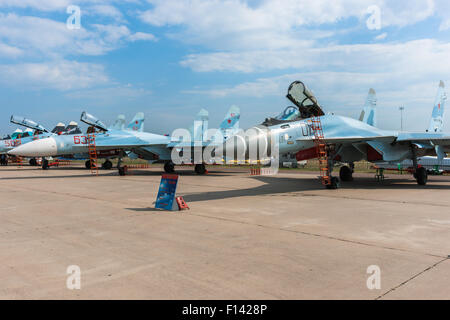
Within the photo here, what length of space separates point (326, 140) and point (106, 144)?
1212 cm

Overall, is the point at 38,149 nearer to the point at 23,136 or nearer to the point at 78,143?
the point at 78,143

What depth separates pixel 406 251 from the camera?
415 cm

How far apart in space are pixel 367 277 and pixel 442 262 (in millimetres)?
1118

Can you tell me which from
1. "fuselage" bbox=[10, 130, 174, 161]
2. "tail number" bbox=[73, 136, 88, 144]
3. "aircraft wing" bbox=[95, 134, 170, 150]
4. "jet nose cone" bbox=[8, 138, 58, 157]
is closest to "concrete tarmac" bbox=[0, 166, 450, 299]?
"aircraft wing" bbox=[95, 134, 170, 150]

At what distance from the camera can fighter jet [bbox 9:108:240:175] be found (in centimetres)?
1788

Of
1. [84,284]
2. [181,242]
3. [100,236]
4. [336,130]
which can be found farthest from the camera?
[336,130]

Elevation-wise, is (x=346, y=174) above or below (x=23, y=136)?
below

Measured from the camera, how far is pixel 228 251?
4.22 metres

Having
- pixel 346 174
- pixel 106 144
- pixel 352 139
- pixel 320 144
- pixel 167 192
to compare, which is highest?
pixel 106 144

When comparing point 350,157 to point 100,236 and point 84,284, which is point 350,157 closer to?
point 100,236

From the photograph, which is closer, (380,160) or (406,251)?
(406,251)
